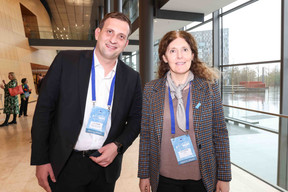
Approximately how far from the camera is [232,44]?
289 inches

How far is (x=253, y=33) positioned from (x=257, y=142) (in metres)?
3.64

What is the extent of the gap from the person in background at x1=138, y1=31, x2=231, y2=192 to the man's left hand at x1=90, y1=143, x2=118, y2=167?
202 millimetres

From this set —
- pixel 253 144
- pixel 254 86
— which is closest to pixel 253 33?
pixel 254 86

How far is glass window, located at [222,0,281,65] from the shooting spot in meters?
5.68

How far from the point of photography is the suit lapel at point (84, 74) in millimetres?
1349

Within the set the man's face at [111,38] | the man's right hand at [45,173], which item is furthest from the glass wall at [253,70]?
the man's right hand at [45,173]

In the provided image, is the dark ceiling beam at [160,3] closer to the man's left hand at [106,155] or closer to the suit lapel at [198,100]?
the suit lapel at [198,100]

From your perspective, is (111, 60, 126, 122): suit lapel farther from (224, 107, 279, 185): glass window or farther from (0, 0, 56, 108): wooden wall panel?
(0, 0, 56, 108): wooden wall panel

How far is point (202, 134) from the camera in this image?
1314 millimetres

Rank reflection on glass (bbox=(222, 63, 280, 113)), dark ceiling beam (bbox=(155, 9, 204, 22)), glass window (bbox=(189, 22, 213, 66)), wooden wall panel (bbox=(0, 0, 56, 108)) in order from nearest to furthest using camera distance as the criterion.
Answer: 1. reflection on glass (bbox=(222, 63, 280, 113))
2. dark ceiling beam (bbox=(155, 9, 204, 22))
3. glass window (bbox=(189, 22, 213, 66))
4. wooden wall panel (bbox=(0, 0, 56, 108))

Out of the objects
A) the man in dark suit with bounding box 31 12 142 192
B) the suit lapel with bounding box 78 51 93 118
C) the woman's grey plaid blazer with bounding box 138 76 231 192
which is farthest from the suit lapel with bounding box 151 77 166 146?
the suit lapel with bounding box 78 51 93 118

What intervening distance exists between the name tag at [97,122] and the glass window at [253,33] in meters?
5.80

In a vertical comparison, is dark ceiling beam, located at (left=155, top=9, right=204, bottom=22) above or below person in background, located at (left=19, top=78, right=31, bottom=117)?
above

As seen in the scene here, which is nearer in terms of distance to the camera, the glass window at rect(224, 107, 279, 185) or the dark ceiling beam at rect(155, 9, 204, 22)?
the glass window at rect(224, 107, 279, 185)
